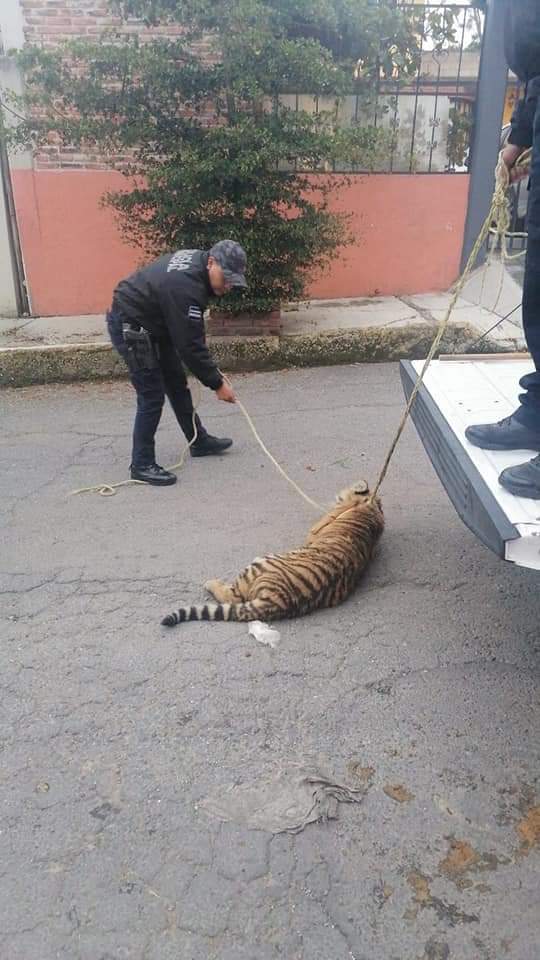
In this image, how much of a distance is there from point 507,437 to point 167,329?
289 cm

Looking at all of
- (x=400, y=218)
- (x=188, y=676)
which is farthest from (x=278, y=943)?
(x=400, y=218)

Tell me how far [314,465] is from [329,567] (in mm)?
1896

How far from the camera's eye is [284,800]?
8.58ft

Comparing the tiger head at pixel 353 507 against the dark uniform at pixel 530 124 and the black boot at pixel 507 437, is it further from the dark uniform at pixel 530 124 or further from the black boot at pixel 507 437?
the dark uniform at pixel 530 124

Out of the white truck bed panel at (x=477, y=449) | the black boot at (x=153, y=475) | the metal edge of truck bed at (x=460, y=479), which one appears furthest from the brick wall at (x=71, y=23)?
the metal edge of truck bed at (x=460, y=479)

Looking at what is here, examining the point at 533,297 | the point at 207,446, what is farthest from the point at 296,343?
the point at 533,297

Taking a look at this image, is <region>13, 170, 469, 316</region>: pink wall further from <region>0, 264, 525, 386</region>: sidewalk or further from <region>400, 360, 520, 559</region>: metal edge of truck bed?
<region>400, 360, 520, 559</region>: metal edge of truck bed

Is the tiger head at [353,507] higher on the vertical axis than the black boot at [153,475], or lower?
higher

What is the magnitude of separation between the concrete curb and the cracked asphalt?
2798mm

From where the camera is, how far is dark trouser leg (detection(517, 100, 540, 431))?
268 cm

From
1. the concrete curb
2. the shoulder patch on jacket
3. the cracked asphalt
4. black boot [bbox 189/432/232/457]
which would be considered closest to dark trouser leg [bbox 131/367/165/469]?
the cracked asphalt

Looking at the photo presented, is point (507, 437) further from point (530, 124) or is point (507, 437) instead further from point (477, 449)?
point (530, 124)

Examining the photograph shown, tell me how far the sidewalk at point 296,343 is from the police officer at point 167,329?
89.9 inches

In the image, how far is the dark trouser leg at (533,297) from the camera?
2.68 metres
